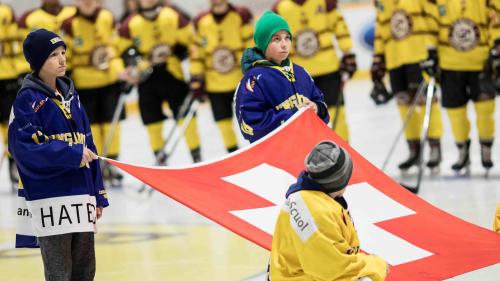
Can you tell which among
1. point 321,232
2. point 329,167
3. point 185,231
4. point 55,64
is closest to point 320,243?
point 321,232

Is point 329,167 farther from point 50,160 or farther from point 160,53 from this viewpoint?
point 160,53

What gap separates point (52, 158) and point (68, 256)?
1.42 feet

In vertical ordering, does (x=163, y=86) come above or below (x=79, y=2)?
below

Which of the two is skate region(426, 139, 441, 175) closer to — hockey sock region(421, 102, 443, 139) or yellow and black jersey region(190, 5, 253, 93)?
hockey sock region(421, 102, 443, 139)

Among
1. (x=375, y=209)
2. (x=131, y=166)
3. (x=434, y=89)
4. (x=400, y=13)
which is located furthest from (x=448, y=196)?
(x=131, y=166)

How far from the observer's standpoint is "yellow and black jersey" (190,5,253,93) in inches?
377

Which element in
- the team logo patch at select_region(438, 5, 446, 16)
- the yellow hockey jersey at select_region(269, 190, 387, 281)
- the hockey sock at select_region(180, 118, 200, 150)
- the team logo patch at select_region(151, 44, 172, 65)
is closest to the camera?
the yellow hockey jersey at select_region(269, 190, 387, 281)

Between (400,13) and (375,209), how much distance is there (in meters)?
4.18

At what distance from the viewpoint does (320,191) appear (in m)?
3.80

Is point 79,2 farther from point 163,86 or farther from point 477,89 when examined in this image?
point 477,89

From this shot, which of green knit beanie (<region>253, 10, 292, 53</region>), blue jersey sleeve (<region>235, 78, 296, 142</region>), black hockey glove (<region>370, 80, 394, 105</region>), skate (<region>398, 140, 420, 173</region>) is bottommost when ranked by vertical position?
skate (<region>398, 140, 420, 173</region>)

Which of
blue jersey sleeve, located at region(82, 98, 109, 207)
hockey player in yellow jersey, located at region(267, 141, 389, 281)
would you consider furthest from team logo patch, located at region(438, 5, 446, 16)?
hockey player in yellow jersey, located at region(267, 141, 389, 281)

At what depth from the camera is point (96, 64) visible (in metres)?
10.0

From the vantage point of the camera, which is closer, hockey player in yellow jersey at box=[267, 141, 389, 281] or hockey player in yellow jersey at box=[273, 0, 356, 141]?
hockey player in yellow jersey at box=[267, 141, 389, 281]
